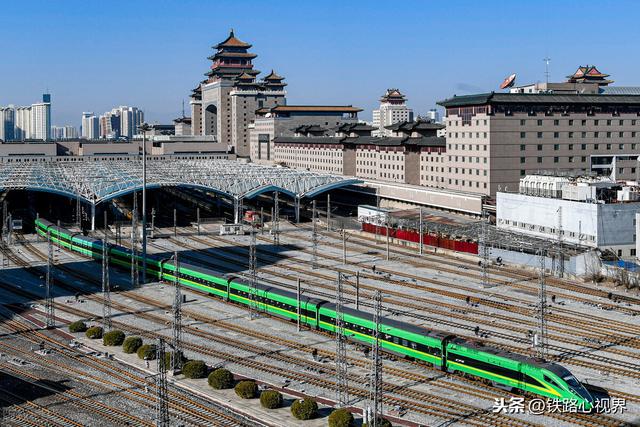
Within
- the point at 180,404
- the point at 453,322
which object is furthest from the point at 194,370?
the point at 453,322

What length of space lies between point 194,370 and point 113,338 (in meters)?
9.73

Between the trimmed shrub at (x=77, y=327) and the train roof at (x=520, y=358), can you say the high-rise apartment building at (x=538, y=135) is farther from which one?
the trimmed shrub at (x=77, y=327)

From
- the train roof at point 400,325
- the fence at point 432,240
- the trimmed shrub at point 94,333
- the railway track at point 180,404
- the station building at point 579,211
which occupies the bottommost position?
the railway track at point 180,404

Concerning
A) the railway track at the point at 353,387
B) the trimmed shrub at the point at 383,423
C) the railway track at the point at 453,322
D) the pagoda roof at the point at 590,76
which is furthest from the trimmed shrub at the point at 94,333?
the pagoda roof at the point at 590,76

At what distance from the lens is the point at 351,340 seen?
49.9m

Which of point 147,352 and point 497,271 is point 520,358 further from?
point 497,271

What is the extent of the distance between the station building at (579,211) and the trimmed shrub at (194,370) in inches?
1773

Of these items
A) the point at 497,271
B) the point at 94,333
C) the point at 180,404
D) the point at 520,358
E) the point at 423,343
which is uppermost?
the point at 520,358

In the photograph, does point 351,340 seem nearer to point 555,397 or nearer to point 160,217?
point 555,397

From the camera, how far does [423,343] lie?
1750 inches

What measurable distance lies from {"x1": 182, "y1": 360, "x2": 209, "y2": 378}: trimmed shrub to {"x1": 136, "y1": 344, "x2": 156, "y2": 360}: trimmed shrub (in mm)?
3816

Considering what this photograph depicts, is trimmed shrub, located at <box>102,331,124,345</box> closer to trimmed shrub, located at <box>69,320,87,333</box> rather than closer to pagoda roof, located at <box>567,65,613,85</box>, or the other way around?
trimmed shrub, located at <box>69,320,87,333</box>

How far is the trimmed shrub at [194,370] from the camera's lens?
42.8m

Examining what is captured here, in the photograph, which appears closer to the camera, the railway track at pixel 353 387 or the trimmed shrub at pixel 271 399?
the railway track at pixel 353 387
